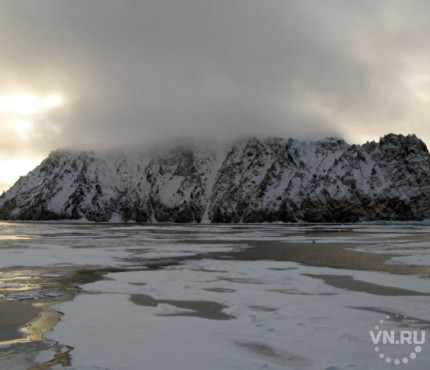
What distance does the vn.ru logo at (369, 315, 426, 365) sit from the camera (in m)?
9.47

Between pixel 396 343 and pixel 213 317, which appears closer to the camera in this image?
pixel 396 343

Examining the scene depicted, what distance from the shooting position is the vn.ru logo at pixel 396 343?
9469mm

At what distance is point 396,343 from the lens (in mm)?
10531

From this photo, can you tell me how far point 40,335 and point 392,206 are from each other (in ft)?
578

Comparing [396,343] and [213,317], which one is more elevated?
[396,343]

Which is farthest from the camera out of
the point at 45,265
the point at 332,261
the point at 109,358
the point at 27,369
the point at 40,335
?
the point at 332,261

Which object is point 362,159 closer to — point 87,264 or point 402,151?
point 402,151

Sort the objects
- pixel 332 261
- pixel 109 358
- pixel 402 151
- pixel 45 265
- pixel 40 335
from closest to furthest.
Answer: pixel 109 358 < pixel 40 335 < pixel 45 265 < pixel 332 261 < pixel 402 151

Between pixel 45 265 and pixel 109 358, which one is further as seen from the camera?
pixel 45 265

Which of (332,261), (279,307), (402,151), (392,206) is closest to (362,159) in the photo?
(402,151)

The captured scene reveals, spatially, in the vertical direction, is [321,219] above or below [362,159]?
below

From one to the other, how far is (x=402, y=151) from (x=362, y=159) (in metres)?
17.7

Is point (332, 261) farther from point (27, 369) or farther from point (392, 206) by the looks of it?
point (392, 206)

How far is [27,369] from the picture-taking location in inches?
347
